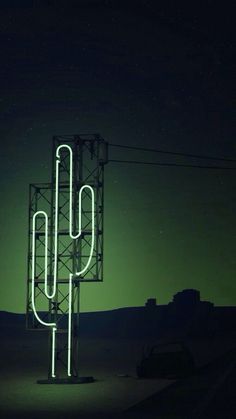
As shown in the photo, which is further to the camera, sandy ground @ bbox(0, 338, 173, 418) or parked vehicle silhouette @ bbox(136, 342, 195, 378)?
parked vehicle silhouette @ bbox(136, 342, 195, 378)

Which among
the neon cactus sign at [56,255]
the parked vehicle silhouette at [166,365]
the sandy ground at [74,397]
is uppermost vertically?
the neon cactus sign at [56,255]

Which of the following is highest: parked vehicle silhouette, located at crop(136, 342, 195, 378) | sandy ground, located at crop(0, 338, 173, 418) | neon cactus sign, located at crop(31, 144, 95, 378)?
neon cactus sign, located at crop(31, 144, 95, 378)

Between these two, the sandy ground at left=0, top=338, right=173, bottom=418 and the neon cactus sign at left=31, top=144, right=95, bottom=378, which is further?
the neon cactus sign at left=31, top=144, right=95, bottom=378

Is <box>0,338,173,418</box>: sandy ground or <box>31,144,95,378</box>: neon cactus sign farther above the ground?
<box>31,144,95,378</box>: neon cactus sign

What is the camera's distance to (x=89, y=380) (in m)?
22.8

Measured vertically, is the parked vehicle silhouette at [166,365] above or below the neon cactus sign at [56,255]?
below

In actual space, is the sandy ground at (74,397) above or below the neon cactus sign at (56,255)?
below

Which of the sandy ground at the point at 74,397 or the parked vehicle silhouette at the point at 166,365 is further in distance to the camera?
the parked vehicle silhouette at the point at 166,365

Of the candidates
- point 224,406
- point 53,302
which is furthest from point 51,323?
point 224,406

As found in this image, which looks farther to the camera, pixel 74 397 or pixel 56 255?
pixel 56 255

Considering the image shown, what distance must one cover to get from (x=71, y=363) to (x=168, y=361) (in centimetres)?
421

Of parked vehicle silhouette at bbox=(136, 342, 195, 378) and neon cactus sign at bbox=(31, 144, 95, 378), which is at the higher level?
neon cactus sign at bbox=(31, 144, 95, 378)

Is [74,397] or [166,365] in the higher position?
[166,365]

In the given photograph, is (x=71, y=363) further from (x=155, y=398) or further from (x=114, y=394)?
(x=155, y=398)
